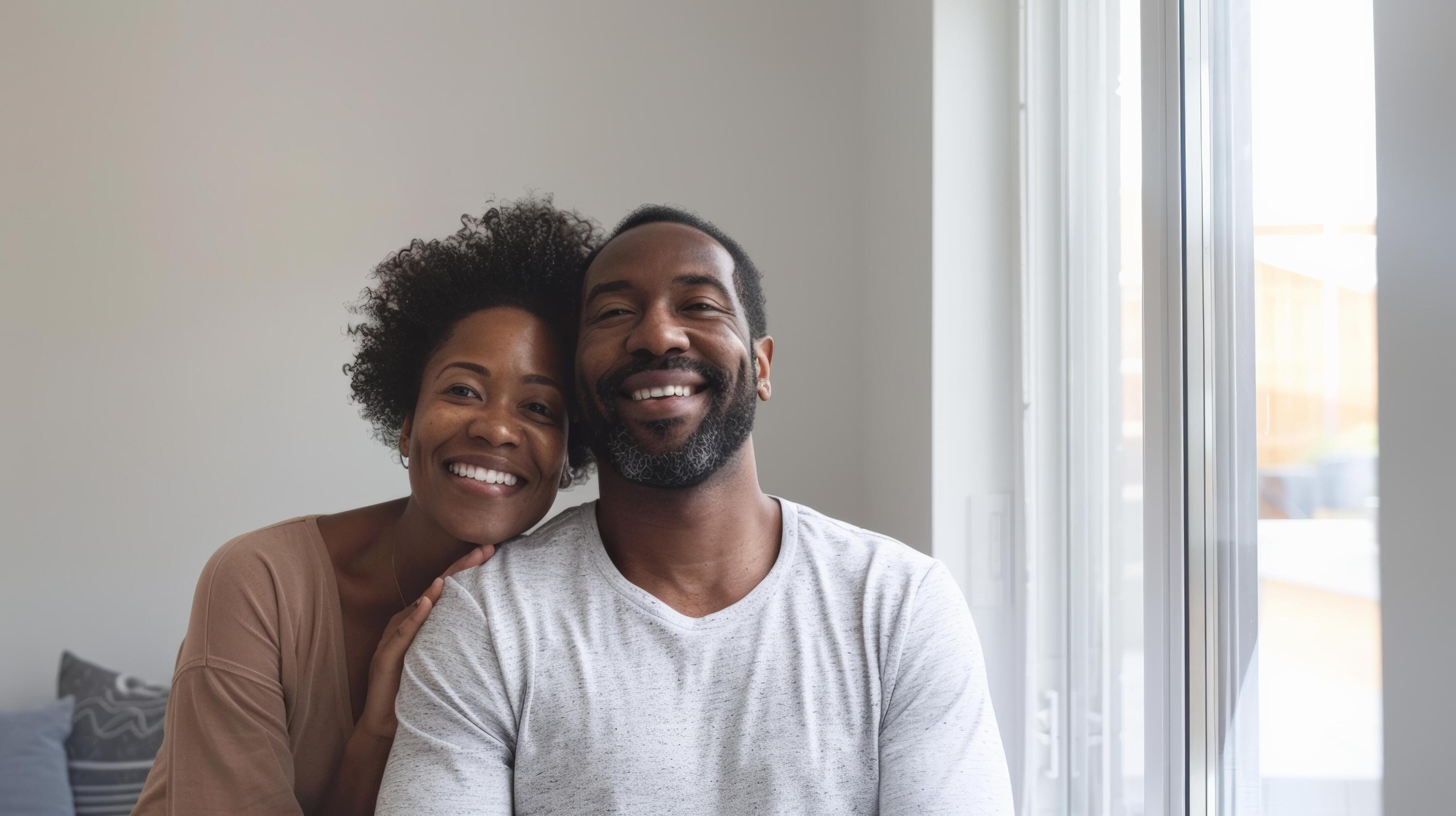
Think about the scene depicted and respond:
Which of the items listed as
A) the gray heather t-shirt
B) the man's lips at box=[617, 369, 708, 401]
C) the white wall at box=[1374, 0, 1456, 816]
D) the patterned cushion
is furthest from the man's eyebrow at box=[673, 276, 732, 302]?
the patterned cushion

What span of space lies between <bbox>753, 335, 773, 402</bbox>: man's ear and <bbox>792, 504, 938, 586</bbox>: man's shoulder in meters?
0.16

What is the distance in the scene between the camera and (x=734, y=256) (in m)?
1.32

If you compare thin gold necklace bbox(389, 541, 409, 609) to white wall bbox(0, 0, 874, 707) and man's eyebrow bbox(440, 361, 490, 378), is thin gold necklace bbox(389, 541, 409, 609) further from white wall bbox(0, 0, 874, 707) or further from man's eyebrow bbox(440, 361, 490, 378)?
white wall bbox(0, 0, 874, 707)

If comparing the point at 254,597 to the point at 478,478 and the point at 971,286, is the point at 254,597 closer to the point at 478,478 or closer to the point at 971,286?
the point at 478,478

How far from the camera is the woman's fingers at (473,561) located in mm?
1219

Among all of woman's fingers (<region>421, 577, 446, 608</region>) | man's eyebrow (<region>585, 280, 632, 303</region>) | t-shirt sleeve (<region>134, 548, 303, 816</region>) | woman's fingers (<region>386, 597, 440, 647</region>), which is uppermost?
man's eyebrow (<region>585, 280, 632, 303</region>)

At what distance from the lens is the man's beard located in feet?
3.86

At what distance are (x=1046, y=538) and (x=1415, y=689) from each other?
921 mm

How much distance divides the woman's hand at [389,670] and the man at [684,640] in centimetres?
2

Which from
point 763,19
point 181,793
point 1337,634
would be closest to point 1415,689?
point 1337,634

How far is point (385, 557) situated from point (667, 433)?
0.46 meters

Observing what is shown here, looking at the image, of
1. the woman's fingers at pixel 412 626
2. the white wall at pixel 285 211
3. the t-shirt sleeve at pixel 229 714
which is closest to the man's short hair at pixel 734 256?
the woman's fingers at pixel 412 626

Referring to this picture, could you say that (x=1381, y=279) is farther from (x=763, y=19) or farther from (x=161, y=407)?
(x=161, y=407)

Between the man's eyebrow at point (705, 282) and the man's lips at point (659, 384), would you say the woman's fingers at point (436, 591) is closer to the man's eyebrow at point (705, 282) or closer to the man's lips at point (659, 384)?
the man's lips at point (659, 384)
